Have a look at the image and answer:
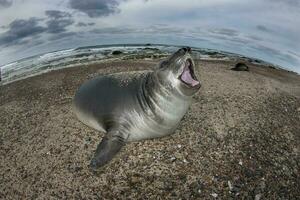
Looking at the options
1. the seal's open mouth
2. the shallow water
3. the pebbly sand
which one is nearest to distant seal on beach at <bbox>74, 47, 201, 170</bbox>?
the seal's open mouth

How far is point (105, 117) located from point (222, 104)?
3213 millimetres

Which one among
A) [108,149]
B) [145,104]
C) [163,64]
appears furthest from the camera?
[145,104]

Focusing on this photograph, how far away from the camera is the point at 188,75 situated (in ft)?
22.7

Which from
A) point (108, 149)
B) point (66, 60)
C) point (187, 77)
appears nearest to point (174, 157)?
point (108, 149)

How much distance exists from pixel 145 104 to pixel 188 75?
89 cm

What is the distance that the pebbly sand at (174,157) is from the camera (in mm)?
6570

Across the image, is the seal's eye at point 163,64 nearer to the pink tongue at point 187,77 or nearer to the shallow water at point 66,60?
the pink tongue at point 187,77

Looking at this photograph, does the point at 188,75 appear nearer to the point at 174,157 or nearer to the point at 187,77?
the point at 187,77

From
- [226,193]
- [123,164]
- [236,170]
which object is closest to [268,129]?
[236,170]

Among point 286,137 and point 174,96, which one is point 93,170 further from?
point 286,137

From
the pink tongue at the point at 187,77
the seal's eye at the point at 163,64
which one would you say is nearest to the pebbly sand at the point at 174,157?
the pink tongue at the point at 187,77

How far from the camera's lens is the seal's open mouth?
22.4 feet

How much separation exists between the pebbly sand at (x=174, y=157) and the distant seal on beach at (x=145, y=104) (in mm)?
312

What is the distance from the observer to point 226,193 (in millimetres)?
6469
